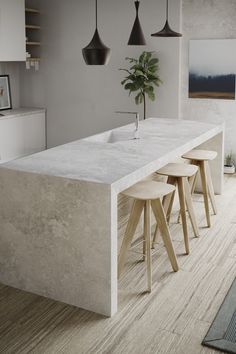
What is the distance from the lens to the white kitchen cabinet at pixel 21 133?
7.25 metres

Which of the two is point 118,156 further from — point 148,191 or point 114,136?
point 114,136

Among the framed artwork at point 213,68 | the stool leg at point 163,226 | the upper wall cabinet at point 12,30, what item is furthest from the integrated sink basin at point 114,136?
the upper wall cabinet at point 12,30

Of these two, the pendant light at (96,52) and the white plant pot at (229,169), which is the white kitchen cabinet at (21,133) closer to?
the white plant pot at (229,169)

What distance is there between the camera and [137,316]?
3037 millimetres

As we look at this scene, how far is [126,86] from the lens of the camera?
6.92 metres

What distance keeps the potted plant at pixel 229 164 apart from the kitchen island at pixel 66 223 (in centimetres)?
337

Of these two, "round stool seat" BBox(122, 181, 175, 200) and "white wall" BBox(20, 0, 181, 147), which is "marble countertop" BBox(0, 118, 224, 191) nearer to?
"round stool seat" BBox(122, 181, 175, 200)

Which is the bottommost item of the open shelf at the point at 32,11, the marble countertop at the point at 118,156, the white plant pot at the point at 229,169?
the white plant pot at the point at 229,169

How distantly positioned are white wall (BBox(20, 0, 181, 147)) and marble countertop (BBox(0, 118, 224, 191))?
2.38 metres

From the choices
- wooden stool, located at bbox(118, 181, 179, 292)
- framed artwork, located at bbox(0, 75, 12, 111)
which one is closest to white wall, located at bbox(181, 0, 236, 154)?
framed artwork, located at bbox(0, 75, 12, 111)

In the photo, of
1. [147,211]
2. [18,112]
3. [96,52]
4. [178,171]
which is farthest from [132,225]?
[18,112]

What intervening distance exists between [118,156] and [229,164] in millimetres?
3602

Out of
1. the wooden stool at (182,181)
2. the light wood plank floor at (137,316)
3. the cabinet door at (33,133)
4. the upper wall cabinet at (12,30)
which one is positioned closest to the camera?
the light wood plank floor at (137,316)

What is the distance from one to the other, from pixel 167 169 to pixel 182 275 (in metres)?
0.92
